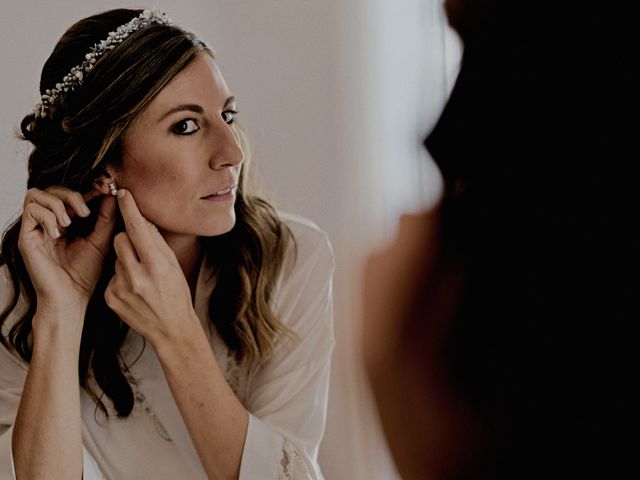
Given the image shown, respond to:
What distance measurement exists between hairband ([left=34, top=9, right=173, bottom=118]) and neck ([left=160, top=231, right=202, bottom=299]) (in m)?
0.30

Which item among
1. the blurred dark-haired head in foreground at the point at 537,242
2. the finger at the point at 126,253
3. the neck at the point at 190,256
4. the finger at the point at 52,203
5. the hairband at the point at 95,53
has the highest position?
the blurred dark-haired head in foreground at the point at 537,242

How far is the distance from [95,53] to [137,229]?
27 cm

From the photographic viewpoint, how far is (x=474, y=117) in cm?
23

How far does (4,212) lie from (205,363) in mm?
741

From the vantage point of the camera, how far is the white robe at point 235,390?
1460 mm

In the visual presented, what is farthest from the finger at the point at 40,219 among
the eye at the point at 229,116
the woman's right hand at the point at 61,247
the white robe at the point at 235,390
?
the eye at the point at 229,116

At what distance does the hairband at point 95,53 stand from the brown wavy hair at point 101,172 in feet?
0.04

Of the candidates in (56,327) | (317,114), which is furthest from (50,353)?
(317,114)

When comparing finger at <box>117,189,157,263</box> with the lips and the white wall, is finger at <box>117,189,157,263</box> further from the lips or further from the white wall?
the white wall

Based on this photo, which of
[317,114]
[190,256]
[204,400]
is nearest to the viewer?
[204,400]

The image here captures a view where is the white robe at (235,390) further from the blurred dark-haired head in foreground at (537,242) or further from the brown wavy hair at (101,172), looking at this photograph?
the blurred dark-haired head in foreground at (537,242)

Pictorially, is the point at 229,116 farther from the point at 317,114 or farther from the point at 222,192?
the point at 317,114

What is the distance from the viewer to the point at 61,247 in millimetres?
1433

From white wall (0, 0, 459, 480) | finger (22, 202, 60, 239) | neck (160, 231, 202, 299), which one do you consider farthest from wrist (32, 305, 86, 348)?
white wall (0, 0, 459, 480)
